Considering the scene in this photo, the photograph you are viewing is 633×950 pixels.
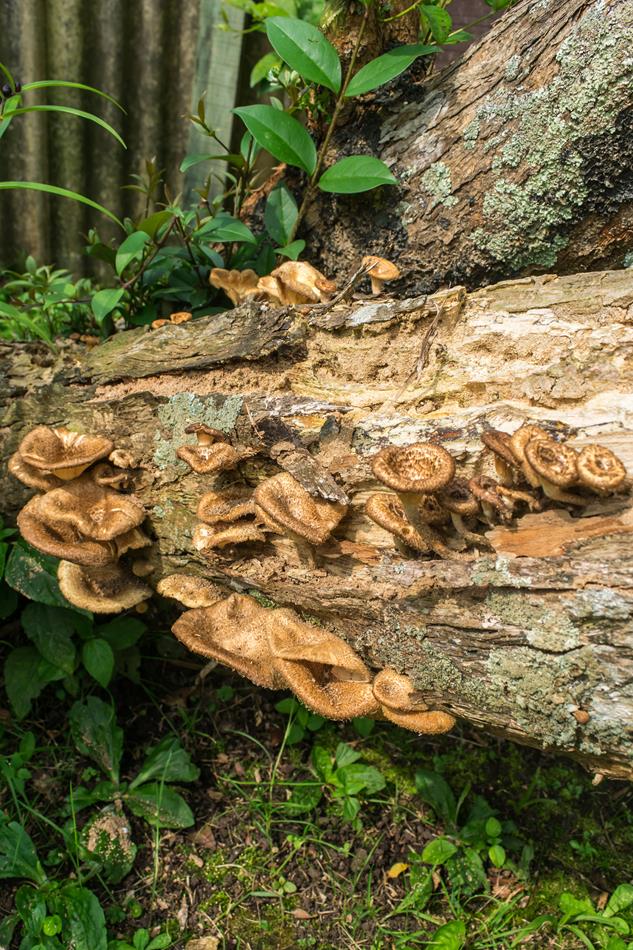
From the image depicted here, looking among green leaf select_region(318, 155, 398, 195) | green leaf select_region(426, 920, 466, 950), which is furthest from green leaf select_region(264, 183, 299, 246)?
green leaf select_region(426, 920, 466, 950)

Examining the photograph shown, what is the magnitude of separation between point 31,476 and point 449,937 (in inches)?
121

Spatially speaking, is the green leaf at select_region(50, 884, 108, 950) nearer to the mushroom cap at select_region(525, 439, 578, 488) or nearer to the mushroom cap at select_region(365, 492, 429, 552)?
the mushroom cap at select_region(365, 492, 429, 552)

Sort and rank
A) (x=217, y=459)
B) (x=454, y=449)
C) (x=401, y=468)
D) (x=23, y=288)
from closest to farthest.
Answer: (x=401, y=468)
(x=454, y=449)
(x=217, y=459)
(x=23, y=288)

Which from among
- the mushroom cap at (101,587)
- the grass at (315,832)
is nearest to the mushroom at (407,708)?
the mushroom cap at (101,587)

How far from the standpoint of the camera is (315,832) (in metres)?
3.66

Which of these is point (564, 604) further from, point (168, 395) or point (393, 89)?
point (393, 89)

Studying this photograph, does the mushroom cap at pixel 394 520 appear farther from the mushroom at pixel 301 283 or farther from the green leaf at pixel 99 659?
the green leaf at pixel 99 659

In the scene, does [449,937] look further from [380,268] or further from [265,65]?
[265,65]

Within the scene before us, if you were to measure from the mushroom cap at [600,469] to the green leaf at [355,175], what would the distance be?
1.94 metres

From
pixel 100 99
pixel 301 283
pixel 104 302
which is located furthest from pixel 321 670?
pixel 100 99

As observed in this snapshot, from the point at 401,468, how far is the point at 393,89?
8.40ft

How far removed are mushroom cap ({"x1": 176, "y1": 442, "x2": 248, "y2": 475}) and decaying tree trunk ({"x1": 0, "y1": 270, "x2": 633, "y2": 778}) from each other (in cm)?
9

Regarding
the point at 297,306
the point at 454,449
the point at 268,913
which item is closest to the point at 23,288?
the point at 297,306

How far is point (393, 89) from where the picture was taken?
3744 millimetres
